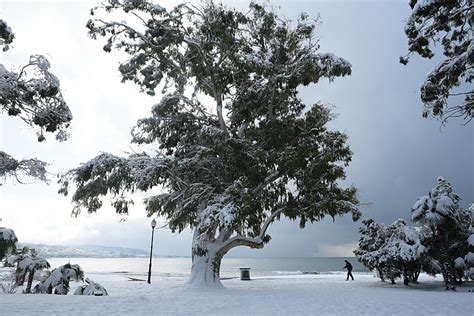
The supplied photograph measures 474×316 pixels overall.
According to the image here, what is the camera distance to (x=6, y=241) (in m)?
10.4

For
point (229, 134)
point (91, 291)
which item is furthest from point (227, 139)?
point (91, 291)

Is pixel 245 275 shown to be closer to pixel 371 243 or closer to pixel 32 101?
pixel 371 243

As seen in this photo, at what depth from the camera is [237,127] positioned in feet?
73.4

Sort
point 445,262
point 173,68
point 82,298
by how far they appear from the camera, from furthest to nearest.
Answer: point 173,68 → point 445,262 → point 82,298

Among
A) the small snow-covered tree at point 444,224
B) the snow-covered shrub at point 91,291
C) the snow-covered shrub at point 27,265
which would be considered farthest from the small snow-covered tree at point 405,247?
the snow-covered shrub at point 27,265

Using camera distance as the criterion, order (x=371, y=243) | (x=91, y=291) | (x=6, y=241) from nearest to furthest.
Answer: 1. (x=6, y=241)
2. (x=91, y=291)
3. (x=371, y=243)

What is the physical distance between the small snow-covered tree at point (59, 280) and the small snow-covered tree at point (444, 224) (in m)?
16.7

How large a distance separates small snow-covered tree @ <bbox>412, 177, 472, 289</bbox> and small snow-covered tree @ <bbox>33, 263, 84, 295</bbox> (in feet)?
54.9

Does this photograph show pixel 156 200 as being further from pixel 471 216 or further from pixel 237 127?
pixel 471 216

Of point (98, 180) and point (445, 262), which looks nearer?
point (445, 262)

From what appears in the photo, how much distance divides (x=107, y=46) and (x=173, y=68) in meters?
4.12

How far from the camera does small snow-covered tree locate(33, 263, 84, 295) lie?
42.9ft

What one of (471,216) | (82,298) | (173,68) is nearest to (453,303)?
(471,216)

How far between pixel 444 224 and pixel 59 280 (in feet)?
60.6
